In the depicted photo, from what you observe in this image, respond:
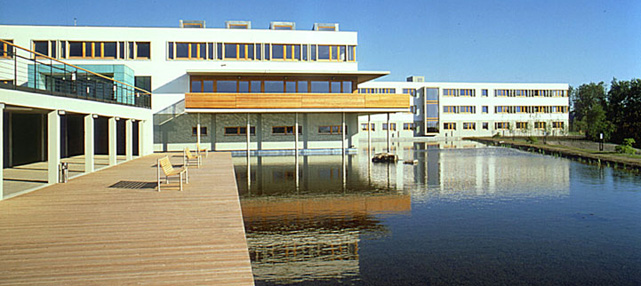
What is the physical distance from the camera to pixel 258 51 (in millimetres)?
32438

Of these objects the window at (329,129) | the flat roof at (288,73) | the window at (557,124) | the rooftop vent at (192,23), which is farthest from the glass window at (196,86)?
the window at (557,124)

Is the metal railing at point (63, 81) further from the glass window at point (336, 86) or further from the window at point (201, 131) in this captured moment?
the glass window at point (336, 86)

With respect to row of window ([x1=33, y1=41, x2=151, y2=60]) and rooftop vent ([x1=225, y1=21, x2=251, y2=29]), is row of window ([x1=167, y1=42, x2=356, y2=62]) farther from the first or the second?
rooftop vent ([x1=225, y1=21, x2=251, y2=29])

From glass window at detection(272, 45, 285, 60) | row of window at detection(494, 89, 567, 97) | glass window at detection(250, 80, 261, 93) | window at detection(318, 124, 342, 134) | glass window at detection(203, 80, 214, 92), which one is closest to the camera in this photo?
glass window at detection(203, 80, 214, 92)

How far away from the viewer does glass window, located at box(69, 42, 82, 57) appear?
30.9m

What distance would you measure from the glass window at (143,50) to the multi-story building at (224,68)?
0.06 metres

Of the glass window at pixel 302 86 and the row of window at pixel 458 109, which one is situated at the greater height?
the row of window at pixel 458 109

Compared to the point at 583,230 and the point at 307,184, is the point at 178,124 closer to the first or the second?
the point at 307,184

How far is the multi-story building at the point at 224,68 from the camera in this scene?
3062cm

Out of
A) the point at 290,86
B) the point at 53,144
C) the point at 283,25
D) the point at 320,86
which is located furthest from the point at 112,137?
the point at 283,25

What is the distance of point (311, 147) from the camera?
32.2 meters

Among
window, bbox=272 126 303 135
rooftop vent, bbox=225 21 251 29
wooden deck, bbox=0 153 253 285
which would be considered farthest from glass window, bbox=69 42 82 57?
wooden deck, bbox=0 153 253 285

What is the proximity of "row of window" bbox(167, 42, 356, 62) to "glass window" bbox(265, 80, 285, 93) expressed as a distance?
2285 mm

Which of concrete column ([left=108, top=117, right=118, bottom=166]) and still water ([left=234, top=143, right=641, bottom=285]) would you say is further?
concrete column ([left=108, top=117, right=118, bottom=166])
